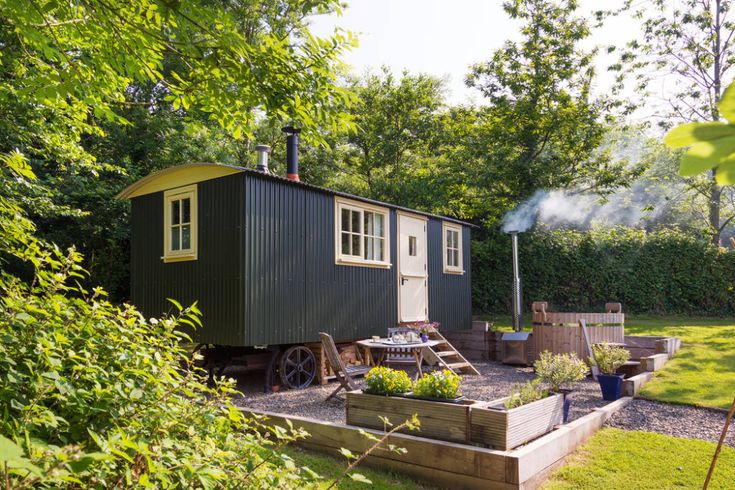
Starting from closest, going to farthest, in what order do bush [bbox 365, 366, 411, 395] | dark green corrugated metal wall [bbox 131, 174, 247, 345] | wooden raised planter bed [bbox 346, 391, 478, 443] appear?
wooden raised planter bed [bbox 346, 391, 478, 443] → bush [bbox 365, 366, 411, 395] → dark green corrugated metal wall [bbox 131, 174, 247, 345]

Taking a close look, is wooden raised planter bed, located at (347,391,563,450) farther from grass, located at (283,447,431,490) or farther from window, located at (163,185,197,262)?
window, located at (163,185,197,262)

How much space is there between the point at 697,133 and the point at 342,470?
390 cm

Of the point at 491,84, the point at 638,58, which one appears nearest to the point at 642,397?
the point at 491,84

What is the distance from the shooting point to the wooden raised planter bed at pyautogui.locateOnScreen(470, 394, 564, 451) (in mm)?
3623

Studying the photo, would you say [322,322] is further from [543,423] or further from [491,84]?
[491,84]

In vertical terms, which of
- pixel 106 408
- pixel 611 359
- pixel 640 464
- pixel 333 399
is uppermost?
pixel 106 408

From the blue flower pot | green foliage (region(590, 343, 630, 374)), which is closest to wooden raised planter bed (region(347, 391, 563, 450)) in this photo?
the blue flower pot

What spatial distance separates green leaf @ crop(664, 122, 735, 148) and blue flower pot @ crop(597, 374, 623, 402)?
21.9 ft

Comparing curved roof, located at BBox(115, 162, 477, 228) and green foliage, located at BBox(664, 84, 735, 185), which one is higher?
curved roof, located at BBox(115, 162, 477, 228)

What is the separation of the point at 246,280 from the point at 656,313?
13.4 m

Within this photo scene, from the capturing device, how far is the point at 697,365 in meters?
8.25

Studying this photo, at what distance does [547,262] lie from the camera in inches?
623

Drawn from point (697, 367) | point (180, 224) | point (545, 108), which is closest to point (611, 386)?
point (697, 367)

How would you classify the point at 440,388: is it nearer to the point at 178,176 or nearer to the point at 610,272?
the point at 178,176
